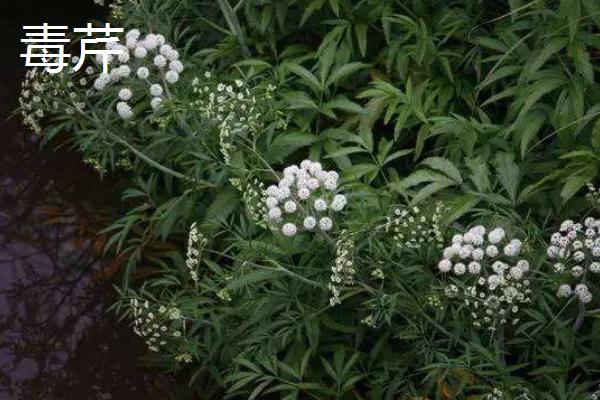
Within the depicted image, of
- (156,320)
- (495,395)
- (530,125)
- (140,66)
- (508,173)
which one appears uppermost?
(140,66)

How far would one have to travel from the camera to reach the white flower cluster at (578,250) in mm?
2617

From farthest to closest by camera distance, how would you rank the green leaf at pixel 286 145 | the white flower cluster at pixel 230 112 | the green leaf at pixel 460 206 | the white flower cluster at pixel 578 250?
the green leaf at pixel 286 145 < the white flower cluster at pixel 230 112 < the green leaf at pixel 460 206 < the white flower cluster at pixel 578 250

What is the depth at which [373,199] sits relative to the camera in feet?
10.9

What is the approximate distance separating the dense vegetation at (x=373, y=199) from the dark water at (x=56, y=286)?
190mm

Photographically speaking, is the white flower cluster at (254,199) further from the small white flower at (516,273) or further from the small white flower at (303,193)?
the small white flower at (516,273)

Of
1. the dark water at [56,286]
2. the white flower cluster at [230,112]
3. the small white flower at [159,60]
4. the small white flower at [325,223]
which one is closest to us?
the small white flower at [325,223]

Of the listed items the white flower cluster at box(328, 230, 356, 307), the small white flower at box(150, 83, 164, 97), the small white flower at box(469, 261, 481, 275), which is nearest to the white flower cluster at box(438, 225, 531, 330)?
the small white flower at box(469, 261, 481, 275)

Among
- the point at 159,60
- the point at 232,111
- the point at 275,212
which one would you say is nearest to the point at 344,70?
the point at 232,111

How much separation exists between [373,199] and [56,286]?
1763 mm

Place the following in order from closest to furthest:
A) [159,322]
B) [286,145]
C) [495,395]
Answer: [495,395] → [159,322] → [286,145]

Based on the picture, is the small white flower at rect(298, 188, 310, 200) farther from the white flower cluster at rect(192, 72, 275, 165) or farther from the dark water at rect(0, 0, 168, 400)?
the dark water at rect(0, 0, 168, 400)

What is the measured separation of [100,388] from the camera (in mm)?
3967

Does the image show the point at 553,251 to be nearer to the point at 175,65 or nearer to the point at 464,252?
the point at 464,252

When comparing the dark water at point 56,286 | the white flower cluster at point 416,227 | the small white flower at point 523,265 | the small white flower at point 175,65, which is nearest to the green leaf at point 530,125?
the white flower cluster at point 416,227
